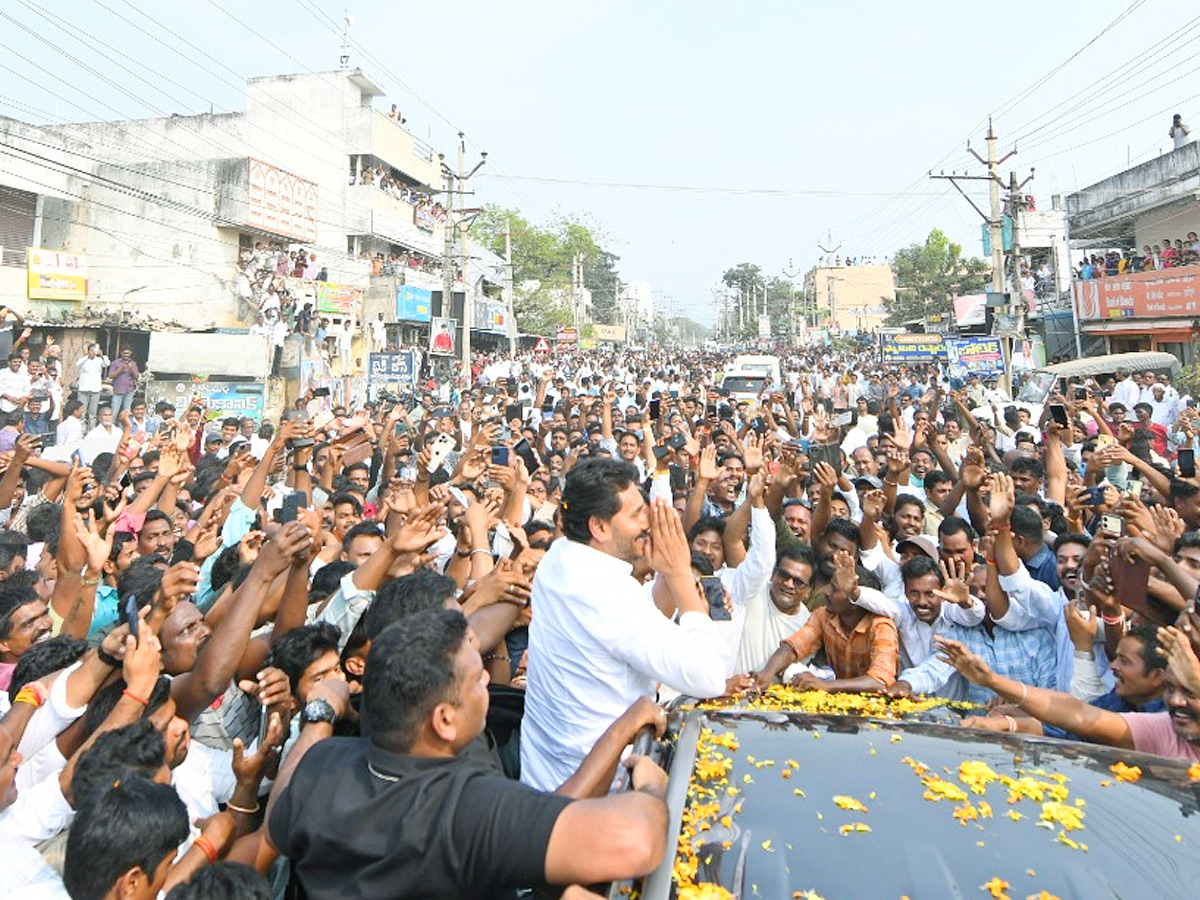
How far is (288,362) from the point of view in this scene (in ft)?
77.7

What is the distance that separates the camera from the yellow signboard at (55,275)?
2097 centimetres

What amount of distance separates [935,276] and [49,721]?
54286 mm

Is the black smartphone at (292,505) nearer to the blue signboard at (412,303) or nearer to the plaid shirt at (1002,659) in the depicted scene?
the plaid shirt at (1002,659)

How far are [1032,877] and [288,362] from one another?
23584 millimetres

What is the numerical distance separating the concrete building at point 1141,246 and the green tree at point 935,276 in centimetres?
1932

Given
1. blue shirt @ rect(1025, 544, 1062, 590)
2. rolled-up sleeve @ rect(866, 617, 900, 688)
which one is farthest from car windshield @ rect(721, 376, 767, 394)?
rolled-up sleeve @ rect(866, 617, 900, 688)

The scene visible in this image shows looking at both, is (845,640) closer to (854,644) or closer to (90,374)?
(854,644)

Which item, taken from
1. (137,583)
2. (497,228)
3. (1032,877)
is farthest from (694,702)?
(497,228)

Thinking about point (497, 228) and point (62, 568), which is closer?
point (62, 568)

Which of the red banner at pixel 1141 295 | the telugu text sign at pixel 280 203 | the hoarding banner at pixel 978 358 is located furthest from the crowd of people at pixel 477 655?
the telugu text sign at pixel 280 203

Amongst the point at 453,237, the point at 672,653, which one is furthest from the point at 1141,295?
the point at 672,653

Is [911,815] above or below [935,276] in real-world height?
below

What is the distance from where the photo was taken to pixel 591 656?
2602mm

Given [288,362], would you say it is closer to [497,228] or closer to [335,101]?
[335,101]
